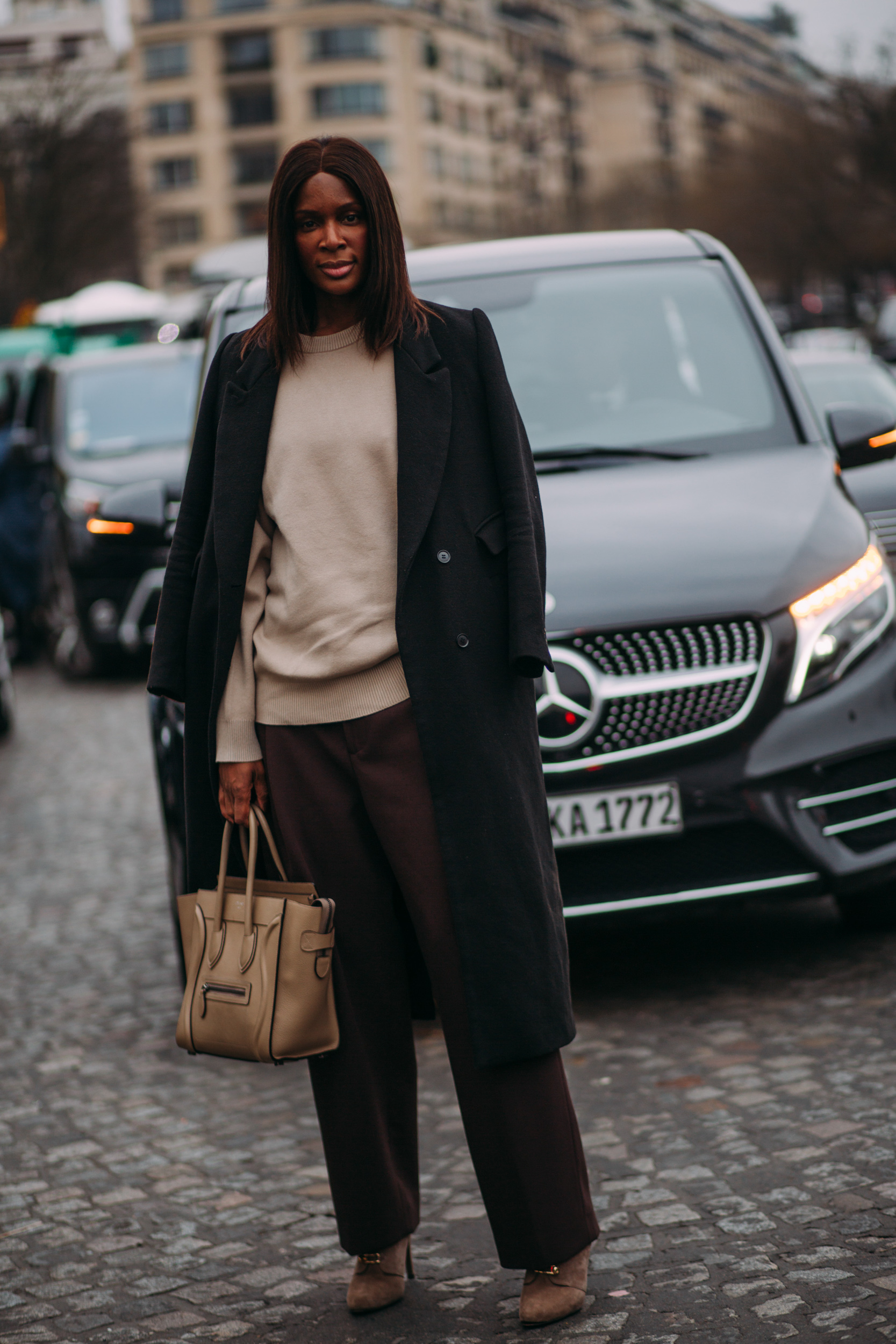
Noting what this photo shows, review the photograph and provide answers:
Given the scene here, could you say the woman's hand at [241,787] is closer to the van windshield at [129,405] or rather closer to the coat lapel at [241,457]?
the coat lapel at [241,457]

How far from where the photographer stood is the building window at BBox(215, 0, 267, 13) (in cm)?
10006

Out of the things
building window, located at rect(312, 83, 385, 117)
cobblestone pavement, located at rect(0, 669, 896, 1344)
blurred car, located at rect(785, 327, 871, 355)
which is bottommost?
cobblestone pavement, located at rect(0, 669, 896, 1344)

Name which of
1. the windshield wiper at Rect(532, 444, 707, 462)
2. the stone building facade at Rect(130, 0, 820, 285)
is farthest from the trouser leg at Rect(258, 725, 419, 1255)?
the stone building facade at Rect(130, 0, 820, 285)

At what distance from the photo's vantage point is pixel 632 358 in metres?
5.54

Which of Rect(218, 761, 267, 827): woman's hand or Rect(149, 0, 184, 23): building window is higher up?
Rect(149, 0, 184, 23): building window

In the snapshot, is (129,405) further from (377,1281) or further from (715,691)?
(377,1281)

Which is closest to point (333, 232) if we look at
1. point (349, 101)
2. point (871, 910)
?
point (871, 910)

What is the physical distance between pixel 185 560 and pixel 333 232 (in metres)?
0.61

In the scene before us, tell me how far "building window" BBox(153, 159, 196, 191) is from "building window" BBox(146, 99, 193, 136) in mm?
1551

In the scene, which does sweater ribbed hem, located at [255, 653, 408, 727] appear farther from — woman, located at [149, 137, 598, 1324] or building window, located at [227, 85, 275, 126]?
building window, located at [227, 85, 275, 126]

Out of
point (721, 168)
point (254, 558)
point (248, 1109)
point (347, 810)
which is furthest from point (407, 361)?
point (721, 168)

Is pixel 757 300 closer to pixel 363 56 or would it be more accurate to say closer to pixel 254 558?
pixel 254 558

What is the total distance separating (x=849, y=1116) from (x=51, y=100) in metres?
45.4

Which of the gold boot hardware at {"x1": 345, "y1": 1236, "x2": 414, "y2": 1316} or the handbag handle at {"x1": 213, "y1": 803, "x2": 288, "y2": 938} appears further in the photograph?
the gold boot hardware at {"x1": 345, "y1": 1236, "x2": 414, "y2": 1316}
